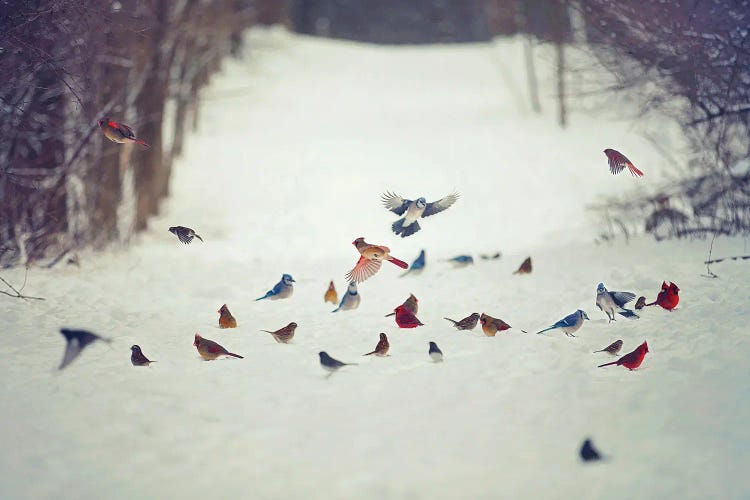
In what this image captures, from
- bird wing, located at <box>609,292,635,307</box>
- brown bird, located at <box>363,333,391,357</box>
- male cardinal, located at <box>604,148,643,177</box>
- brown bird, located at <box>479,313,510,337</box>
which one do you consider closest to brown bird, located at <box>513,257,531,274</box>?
bird wing, located at <box>609,292,635,307</box>

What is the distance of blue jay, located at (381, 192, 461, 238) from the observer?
5.70 m

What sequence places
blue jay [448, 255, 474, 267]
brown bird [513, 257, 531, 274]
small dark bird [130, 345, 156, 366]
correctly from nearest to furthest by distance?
small dark bird [130, 345, 156, 366]
brown bird [513, 257, 531, 274]
blue jay [448, 255, 474, 267]

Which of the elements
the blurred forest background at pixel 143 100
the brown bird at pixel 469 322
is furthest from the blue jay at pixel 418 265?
the blurred forest background at pixel 143 100

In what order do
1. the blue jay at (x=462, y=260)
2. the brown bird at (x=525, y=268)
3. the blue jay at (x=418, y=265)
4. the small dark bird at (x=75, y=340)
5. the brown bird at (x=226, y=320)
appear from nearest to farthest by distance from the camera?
the small dark bird at (x=75, y=340) → the brown bird at (x=226, y=320) → the brown bird at (x=525, y=268) → the blue jay at (x=462, y=260) → the blue jay at (x=418, y=265)

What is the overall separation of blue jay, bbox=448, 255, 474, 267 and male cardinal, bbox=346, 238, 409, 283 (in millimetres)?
3045

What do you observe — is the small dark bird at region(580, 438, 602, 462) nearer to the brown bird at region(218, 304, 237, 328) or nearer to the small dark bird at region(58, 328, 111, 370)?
the small dark bird at region(58, 328, 111, 370)

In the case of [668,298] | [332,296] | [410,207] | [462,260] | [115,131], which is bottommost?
[332,296]

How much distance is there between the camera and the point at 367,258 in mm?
5684

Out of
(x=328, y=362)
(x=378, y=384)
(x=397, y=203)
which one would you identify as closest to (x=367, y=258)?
(x=397, y=203)

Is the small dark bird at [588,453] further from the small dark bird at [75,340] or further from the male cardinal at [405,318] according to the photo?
the small dark bird at [75,340]

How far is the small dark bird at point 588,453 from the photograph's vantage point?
3.93m

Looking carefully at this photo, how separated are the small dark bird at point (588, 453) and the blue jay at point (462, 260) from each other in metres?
4.98

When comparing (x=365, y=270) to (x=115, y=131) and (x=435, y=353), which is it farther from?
(x=115, y=131)

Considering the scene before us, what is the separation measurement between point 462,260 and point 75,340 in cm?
521
